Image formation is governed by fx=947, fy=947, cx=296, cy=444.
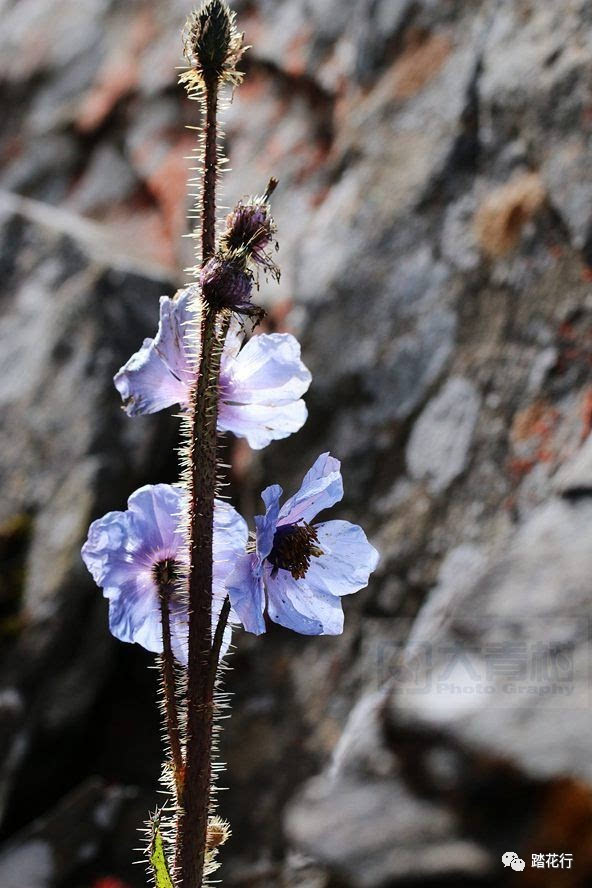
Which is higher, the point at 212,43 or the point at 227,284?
the point at 212,43

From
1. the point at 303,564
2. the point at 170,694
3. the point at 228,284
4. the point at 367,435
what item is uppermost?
the point at 367,435

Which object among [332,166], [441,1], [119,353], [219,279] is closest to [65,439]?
[119,353]

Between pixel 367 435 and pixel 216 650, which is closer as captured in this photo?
pixel 216 650

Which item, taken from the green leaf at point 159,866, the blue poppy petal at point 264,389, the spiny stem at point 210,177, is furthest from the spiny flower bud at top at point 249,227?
the green leaf at point 159,866

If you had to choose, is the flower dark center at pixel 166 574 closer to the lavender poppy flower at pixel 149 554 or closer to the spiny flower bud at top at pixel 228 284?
the lavender poppy flower at pixel 149 554

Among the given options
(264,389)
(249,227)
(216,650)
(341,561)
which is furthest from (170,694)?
(249,227)

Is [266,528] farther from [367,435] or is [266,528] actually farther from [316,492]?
[367,435]

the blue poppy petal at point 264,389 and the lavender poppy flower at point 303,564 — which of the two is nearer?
the lavender poppy flower at point 303,564
